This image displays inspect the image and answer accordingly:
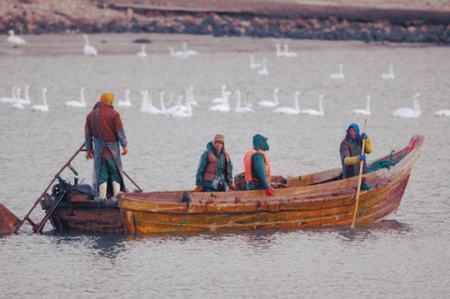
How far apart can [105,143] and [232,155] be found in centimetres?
873

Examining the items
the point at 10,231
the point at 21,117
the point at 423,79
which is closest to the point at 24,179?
the point at 10,231

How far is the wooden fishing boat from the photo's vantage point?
57.7 ft

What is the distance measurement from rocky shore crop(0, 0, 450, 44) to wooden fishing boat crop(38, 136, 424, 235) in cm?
3366

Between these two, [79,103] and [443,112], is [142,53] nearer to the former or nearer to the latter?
[79,103]

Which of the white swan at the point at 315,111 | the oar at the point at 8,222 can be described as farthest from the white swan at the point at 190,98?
the oar at the point at 8,222

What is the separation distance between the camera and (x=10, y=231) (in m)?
18.2

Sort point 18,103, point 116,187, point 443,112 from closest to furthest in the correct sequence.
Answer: point 116,187
point 443,112
point 18,103

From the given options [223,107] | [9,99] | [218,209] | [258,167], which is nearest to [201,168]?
[218,209]

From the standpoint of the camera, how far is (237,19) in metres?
53.1

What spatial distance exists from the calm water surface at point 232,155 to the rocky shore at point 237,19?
2.66 ft

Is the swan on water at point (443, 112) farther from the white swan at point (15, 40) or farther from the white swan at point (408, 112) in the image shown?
the white swan at point (15, 40)

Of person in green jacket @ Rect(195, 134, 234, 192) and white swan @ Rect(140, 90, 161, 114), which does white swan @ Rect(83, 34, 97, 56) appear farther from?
person in green jacket @ Rect(195, 134, 234, 192)

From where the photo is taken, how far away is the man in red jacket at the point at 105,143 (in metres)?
17.8

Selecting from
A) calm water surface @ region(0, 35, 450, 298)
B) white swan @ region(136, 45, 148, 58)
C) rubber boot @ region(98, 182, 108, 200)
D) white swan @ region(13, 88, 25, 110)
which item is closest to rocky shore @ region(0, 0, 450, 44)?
calm water surface @ region(0, 35, 450, 298)
